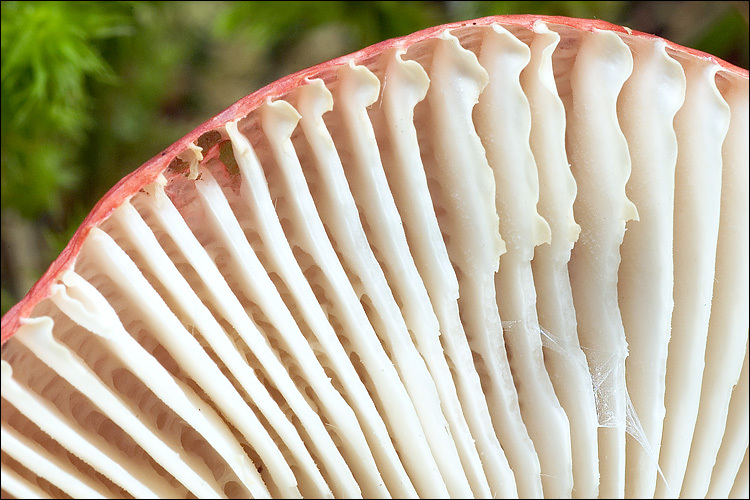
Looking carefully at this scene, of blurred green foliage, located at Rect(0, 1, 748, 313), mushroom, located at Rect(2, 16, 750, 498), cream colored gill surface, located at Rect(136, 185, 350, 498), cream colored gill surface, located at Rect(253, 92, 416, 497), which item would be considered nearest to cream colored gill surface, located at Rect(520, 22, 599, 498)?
mushroom, located at Rect(2, 16, 750, 498)

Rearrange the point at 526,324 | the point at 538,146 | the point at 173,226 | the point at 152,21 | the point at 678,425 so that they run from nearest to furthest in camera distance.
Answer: the point at 173,226, the point at 538,146, the point at 526,324, the point at 678,425, the point at 152,21

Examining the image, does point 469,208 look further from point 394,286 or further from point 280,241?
point 280,241

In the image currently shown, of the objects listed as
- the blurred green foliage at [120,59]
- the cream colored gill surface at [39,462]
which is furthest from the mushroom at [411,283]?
the blurred green foliage at [120,59]

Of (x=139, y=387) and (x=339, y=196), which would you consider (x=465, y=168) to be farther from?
(x=139, y=387)

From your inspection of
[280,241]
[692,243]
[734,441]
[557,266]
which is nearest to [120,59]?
[280,241]

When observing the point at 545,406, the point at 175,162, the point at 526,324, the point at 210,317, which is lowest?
the point at 545,406

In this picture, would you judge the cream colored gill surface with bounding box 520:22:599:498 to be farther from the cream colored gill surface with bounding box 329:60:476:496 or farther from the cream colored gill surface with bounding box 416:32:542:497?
the cream colored gill surface with bounding box 329:60:476:496

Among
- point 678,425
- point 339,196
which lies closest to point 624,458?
point 678,425

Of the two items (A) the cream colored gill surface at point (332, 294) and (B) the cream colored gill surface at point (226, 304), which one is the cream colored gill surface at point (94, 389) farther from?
(A) the cream colored gill surface at point (332, 294)
